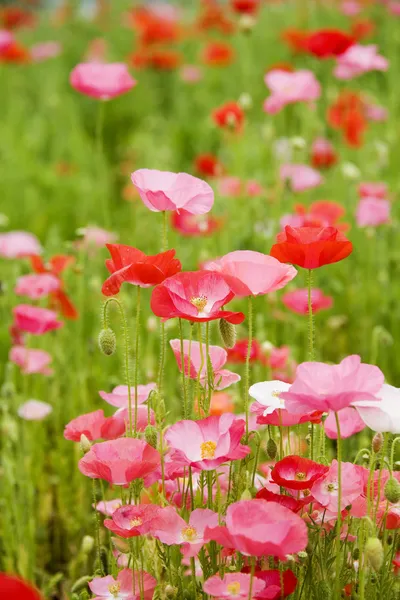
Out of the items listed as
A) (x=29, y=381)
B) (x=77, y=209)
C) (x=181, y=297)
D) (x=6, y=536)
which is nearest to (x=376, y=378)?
(x=181, y=297)

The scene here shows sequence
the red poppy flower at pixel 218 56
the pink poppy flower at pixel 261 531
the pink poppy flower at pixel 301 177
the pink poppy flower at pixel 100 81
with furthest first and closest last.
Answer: the red poppy flower at pixel 218 56 < the pink poppy flower at pixel 301 177 < the pink poppy flower at pixel 100 81 < the pink poppy flower at pixel 261 531

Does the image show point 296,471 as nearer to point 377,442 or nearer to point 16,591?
point 377,442

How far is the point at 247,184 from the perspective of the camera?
9.35 ft

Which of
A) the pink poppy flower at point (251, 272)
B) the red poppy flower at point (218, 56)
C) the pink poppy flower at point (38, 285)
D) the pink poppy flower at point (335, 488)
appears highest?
the pink poppy flower at point (251, 272)

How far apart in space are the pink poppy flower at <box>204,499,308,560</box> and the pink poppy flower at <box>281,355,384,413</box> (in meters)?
0.11

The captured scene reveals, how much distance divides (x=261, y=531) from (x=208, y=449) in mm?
173

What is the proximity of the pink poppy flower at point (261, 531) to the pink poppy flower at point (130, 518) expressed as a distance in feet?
0.38

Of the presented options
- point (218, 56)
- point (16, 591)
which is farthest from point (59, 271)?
point (218, 56)

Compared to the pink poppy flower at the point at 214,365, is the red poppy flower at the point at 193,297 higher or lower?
higher

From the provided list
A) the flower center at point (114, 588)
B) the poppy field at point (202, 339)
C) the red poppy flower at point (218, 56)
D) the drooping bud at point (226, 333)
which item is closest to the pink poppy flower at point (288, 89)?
the poppy field at point (202, 339)

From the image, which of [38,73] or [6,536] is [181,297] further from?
[38,73]

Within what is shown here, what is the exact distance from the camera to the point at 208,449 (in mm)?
1049

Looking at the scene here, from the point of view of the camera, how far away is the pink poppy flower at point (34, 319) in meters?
1.71

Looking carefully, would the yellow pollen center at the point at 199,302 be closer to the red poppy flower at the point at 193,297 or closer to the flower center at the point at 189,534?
the red poppy flower at the point at 193,297
